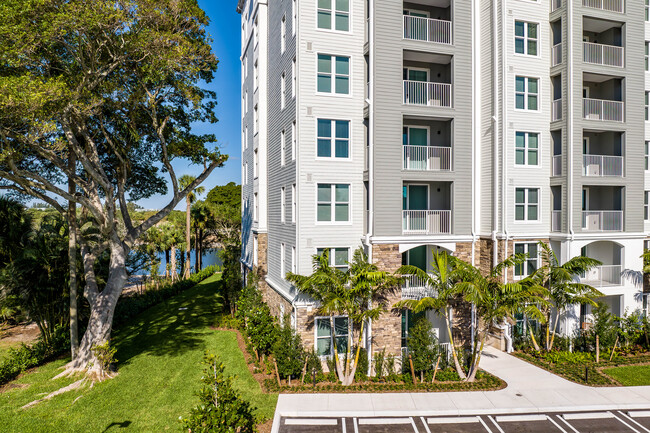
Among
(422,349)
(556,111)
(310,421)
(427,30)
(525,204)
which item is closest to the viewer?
(310,421)

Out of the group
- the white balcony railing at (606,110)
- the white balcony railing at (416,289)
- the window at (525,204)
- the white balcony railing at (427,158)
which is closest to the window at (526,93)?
the white balcony railing at (606,110)

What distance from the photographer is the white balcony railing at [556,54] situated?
710 inches

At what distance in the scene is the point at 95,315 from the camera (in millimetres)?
15633

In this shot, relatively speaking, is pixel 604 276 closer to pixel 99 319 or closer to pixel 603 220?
pixel 603 220

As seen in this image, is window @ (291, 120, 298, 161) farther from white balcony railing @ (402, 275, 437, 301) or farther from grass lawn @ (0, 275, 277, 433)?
grass lawn @ (0, 275, 277, 433)

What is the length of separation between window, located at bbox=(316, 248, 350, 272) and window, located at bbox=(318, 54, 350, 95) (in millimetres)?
6817

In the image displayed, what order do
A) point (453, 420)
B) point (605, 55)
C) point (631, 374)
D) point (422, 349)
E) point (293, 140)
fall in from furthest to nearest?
point (605, 55) → point (293, 140) → point (631, 374) → point (422, 349) → point (453, 420)

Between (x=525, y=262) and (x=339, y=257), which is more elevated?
(x=339, y=257)

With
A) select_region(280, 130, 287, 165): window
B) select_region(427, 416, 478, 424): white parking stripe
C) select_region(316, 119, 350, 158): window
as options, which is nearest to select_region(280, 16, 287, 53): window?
select_region(280, 130, 287, 165): window

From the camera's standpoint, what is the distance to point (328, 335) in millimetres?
15156

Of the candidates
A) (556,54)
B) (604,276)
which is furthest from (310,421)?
(556,54)

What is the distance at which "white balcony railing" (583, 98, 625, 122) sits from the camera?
18422mm

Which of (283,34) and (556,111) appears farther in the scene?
(556,111)

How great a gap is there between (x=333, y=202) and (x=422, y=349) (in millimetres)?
6940
